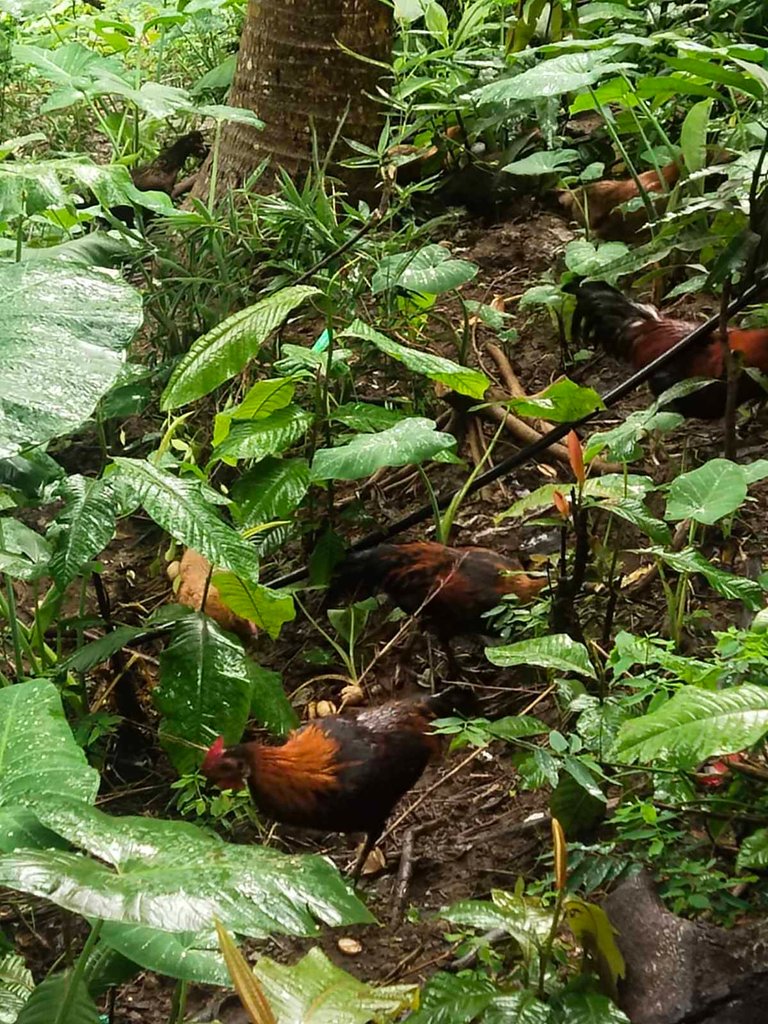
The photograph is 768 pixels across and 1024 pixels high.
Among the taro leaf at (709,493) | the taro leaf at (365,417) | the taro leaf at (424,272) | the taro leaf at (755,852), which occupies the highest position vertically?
the taro leaf at (424,272)

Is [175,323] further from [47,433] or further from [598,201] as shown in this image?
[47,433]

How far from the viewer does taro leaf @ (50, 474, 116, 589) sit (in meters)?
1.77

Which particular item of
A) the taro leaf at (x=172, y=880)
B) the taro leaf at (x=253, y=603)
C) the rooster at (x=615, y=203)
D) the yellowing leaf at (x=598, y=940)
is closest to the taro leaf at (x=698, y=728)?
the yellowing leaf at (x=598, y=940)

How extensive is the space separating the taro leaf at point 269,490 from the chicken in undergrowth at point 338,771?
0.47 meters

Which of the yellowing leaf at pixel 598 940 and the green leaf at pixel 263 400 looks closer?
the yellowing leaf at pixel 598 940

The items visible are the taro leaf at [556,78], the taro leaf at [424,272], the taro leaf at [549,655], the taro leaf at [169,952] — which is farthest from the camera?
the taro leaf at [424,272]

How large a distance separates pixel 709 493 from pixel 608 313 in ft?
3.98

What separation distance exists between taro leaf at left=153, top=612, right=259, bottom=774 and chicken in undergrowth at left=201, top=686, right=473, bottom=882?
117mm

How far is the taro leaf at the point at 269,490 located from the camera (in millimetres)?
2199

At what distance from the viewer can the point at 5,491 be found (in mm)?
2139

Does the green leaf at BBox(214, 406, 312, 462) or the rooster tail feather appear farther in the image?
the rooster tail feather

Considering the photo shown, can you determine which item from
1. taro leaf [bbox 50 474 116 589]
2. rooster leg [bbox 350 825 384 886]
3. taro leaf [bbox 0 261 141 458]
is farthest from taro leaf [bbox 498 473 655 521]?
taro leaf [bbox 0 261 141 458]

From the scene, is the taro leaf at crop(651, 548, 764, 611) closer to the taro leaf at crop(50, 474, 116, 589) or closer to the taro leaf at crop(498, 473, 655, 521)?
the taro leaf at crop(498, 473, 655, 521)

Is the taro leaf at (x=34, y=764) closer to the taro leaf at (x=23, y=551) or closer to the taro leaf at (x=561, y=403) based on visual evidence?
the taro leaf at (x=23, y=551)
